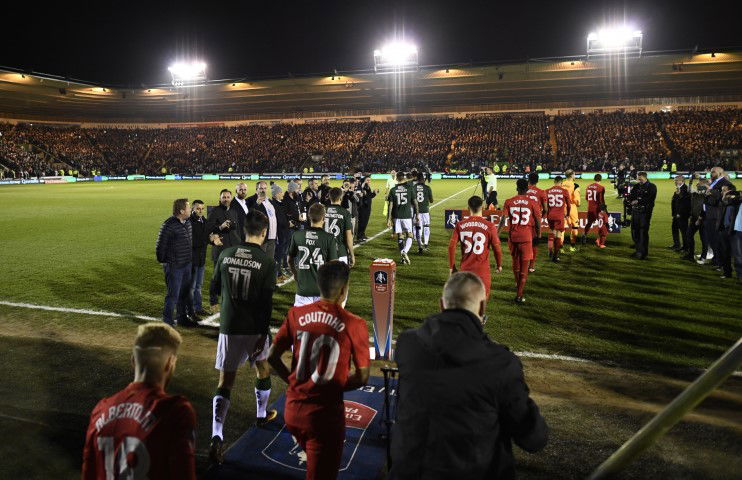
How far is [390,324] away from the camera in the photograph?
683cm

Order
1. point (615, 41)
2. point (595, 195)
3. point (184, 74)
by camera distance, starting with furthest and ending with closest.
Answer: point (184, 74) → point (615, 41) → point (595, 195)

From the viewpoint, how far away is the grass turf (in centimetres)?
605

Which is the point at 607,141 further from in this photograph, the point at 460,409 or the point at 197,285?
the point at 460,409

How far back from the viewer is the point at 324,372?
3.50 m

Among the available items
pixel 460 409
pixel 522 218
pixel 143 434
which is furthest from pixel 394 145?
pixel 143 434

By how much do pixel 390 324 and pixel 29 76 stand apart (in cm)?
6147

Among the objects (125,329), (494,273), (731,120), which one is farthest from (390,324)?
(731,120)

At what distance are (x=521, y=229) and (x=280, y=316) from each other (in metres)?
4.67

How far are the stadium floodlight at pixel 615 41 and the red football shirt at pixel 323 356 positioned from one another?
51.6 m

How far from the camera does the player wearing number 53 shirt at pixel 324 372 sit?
3465 millimetres

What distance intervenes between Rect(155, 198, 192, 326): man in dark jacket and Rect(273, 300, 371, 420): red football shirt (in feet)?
16.1

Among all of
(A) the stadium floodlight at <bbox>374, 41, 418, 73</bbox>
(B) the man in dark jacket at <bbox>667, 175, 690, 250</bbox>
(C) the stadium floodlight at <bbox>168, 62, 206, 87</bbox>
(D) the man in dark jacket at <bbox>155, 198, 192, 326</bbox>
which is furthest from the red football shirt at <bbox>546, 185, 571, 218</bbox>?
(C) the stadium floodlight at <bbox>168, 62, 206, 87</bbox>

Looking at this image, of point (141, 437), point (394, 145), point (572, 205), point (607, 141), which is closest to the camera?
point (141, 437)

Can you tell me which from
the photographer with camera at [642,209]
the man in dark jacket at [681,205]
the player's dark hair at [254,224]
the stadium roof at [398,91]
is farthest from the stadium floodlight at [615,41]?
the player's dark hair at [254,224]
